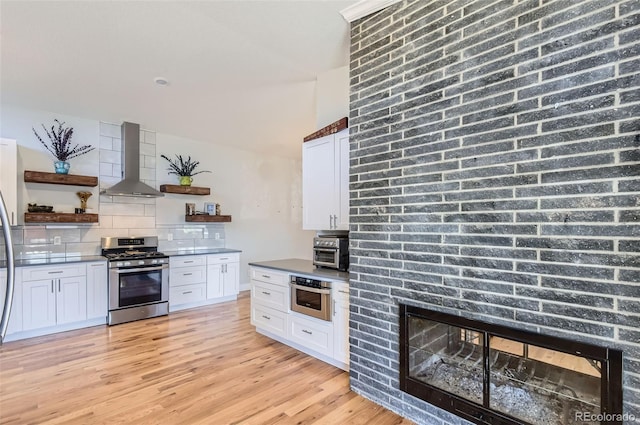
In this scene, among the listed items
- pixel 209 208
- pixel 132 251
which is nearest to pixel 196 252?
pixel 209 208

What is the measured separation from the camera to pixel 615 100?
145 centimetres

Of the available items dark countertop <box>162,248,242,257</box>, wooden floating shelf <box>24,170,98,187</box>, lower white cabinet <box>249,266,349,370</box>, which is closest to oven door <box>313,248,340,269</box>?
lower white cabinet <box>249,266,349,370</box>

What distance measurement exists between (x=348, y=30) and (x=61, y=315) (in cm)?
464

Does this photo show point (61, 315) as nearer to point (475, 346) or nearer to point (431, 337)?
point (431, 337)

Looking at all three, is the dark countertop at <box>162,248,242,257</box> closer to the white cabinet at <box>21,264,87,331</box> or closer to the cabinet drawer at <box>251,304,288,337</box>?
the white cabinet at <box>21,264,87,331</box>

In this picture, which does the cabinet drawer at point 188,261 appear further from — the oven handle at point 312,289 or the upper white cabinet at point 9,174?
the oven handle at point 312,289

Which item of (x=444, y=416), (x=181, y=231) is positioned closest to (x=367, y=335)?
(x=444, y=416)

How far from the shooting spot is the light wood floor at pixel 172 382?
2283 mm

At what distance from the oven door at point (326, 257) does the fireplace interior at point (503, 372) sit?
3.60 feet

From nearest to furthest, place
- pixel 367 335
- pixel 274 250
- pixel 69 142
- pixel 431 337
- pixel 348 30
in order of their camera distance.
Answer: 1. pixel 431 337
2. pixel 367 335
3. pixel 348 30
4. pixel 69 142
5. pixel 274 250

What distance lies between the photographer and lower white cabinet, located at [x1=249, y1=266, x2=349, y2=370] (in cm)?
289

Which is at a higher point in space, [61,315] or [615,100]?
[615,100]

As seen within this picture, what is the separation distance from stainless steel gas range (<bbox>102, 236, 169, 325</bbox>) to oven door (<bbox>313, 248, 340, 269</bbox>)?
2.63 m

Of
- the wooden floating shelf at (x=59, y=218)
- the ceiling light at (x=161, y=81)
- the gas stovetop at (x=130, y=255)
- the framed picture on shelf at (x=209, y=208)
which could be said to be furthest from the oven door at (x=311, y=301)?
the wooden floating shelf at (x=59, y=218)
